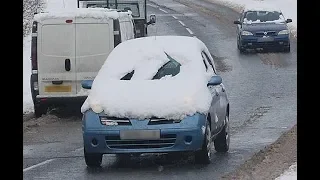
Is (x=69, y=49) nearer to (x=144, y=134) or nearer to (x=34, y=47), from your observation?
(x=34, y=47)

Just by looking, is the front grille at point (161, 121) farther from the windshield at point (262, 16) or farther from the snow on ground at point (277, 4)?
the snow on ground at point (277, 4)

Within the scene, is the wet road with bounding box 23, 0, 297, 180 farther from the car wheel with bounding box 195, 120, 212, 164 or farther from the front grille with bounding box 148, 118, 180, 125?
the front grille with bounding box 148, 118, 180, 125

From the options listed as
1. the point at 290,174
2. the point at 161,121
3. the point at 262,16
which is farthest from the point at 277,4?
the point at 290,174

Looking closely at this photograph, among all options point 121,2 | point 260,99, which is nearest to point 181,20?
point 121,2

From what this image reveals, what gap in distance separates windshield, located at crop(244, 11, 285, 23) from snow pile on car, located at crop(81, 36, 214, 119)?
1865 cm

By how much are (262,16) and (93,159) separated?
69.2ft

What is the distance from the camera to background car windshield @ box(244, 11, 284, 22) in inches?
1235

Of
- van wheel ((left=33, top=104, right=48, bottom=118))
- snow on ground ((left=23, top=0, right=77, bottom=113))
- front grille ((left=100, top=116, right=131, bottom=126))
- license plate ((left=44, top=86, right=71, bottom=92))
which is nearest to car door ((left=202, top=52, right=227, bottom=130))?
front grille ((left=100, top=116, right=131, bottom=126))

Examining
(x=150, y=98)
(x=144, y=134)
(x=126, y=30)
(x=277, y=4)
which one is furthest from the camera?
(x=277, y=4)

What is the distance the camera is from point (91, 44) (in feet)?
55.2

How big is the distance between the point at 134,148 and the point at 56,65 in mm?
6382

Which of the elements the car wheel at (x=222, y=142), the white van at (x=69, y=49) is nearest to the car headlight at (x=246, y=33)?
the white van at (x=69, y=49)
